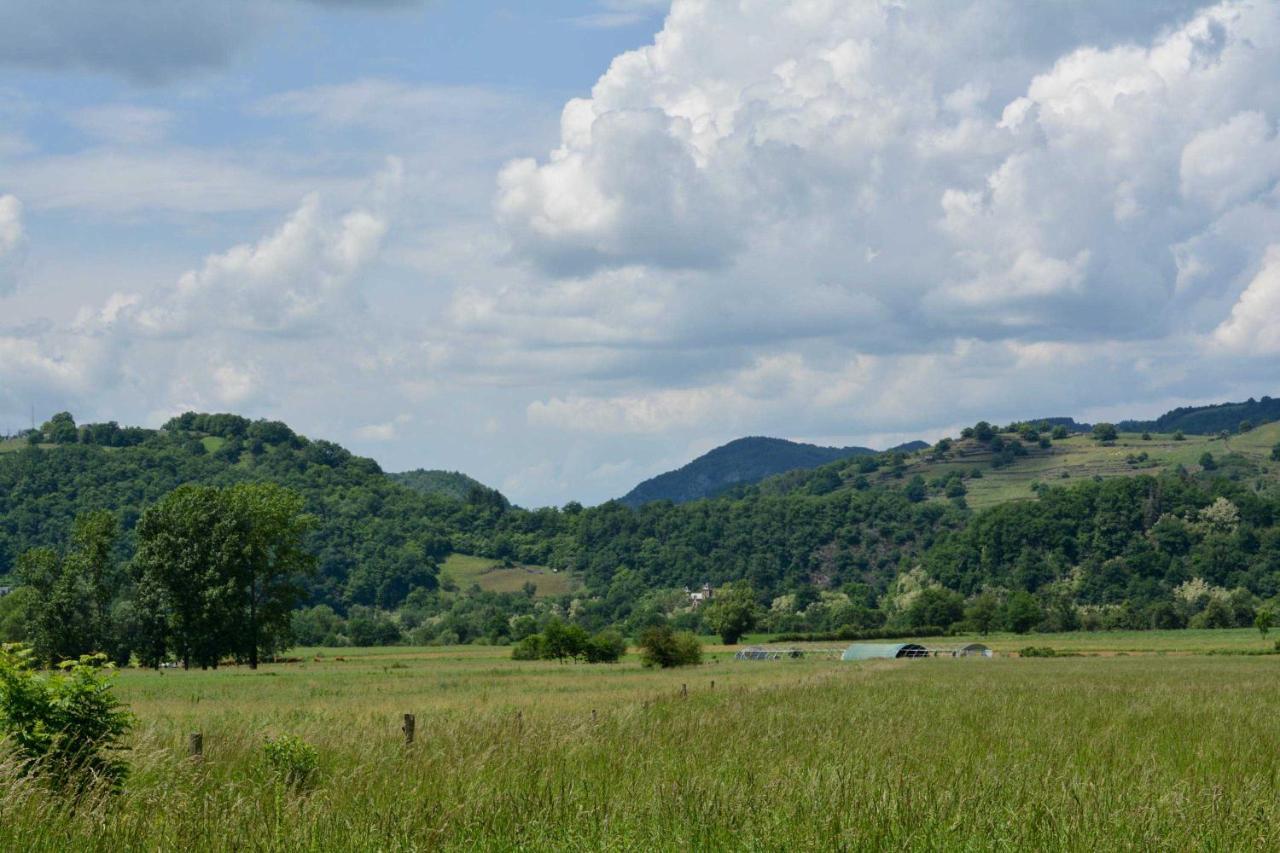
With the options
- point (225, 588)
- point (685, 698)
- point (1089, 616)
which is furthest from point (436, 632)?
point (685, 698)

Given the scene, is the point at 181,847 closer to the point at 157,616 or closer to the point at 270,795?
the point at 270,795

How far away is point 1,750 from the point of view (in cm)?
1328

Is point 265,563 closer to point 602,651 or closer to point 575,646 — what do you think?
point 575,646

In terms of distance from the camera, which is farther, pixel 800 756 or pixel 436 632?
pixel 436 632

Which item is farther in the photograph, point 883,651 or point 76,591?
point 883,651

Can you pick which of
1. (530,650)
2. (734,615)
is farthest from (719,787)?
(734,615)

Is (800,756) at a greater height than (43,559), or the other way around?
(43,559)

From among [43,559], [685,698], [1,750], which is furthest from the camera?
[43,559]

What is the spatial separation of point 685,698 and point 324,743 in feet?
48.3

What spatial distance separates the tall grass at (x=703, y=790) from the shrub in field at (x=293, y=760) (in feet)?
1.15

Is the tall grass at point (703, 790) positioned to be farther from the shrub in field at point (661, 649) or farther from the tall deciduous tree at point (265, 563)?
the tall deciduous tree at point (265, 563)

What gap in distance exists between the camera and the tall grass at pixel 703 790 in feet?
37.6

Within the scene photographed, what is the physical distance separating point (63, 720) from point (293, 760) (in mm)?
3300

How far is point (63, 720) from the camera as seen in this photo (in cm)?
1409
